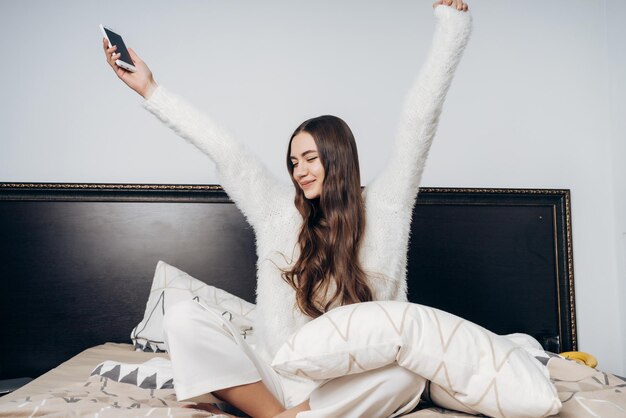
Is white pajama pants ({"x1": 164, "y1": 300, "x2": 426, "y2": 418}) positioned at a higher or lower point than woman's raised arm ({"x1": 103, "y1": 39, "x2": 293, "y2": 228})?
lower

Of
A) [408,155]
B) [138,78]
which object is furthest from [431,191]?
[138,78]

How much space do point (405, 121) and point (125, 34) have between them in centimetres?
Answer: 160

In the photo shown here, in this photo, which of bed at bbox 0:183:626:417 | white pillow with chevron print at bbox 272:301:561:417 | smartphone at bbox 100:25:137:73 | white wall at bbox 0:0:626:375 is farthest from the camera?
white wall at bbox 0:0:626:375

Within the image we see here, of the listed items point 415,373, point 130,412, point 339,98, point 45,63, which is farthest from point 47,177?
point 415,373

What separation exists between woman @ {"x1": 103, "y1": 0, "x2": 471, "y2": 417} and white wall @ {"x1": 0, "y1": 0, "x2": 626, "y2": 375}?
0.93 meters

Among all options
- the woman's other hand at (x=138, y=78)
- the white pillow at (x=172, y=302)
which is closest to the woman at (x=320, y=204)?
the woman's other hand at (x=138, y=78)

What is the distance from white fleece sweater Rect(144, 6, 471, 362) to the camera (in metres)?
1.62

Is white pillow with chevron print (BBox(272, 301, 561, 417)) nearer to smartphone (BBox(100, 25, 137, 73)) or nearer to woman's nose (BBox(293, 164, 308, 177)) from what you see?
woman's nose (BBox(293, 164, 308, 177))

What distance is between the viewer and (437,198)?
2.63 meters

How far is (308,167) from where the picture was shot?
1.75m

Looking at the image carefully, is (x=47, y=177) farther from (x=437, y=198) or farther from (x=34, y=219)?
(x=437, y=198)

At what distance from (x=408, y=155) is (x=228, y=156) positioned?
0.54 metres

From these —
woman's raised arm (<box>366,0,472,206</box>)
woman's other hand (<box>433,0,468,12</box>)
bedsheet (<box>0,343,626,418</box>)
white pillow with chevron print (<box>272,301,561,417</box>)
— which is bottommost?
bedsheet (<box>0,343,626,418</box>)

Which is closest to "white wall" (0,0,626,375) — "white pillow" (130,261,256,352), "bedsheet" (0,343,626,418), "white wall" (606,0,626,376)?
"white wall" (606,0,626,376)
